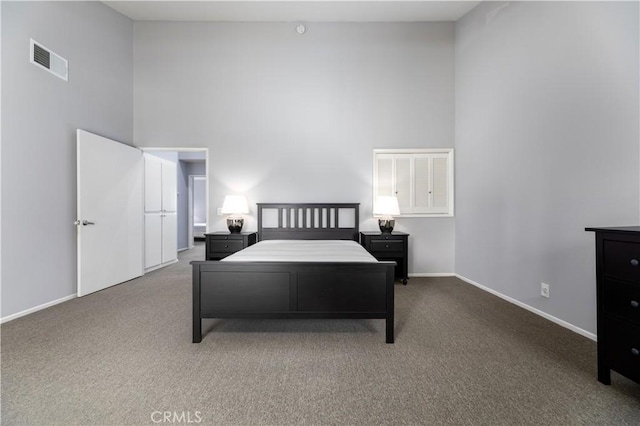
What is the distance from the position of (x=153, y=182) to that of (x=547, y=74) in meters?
5.77

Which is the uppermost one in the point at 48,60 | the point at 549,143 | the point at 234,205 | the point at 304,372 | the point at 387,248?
the point at 48,60

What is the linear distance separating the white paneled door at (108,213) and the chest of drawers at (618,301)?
492cm

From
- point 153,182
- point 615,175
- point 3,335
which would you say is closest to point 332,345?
point 615,175

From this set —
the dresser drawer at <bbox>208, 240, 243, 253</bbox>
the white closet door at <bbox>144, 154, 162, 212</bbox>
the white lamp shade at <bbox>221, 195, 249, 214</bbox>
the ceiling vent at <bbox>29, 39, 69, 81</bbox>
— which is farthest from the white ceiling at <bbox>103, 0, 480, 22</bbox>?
the dresser drawer at <bbox>208, 240, 243, 253</bbox>

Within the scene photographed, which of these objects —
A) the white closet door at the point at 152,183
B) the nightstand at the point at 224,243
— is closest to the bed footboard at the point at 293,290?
the nightstand at the point at 224,243

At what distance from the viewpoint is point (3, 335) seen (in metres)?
2.36

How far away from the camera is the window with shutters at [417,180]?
14.5 ft

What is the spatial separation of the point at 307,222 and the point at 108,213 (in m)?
2.77

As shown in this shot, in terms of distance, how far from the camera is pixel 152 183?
→ 16.0 ft

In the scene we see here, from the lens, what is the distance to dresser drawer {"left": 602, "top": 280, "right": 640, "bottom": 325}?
58.8 inches

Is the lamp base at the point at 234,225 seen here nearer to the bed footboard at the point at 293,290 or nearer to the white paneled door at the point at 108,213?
the white paneled door at the point at 108,213

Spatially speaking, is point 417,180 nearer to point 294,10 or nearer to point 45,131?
point 294,10

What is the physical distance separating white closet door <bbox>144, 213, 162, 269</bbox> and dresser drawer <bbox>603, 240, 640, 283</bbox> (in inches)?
218

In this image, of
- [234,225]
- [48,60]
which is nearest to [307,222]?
[234,225]
